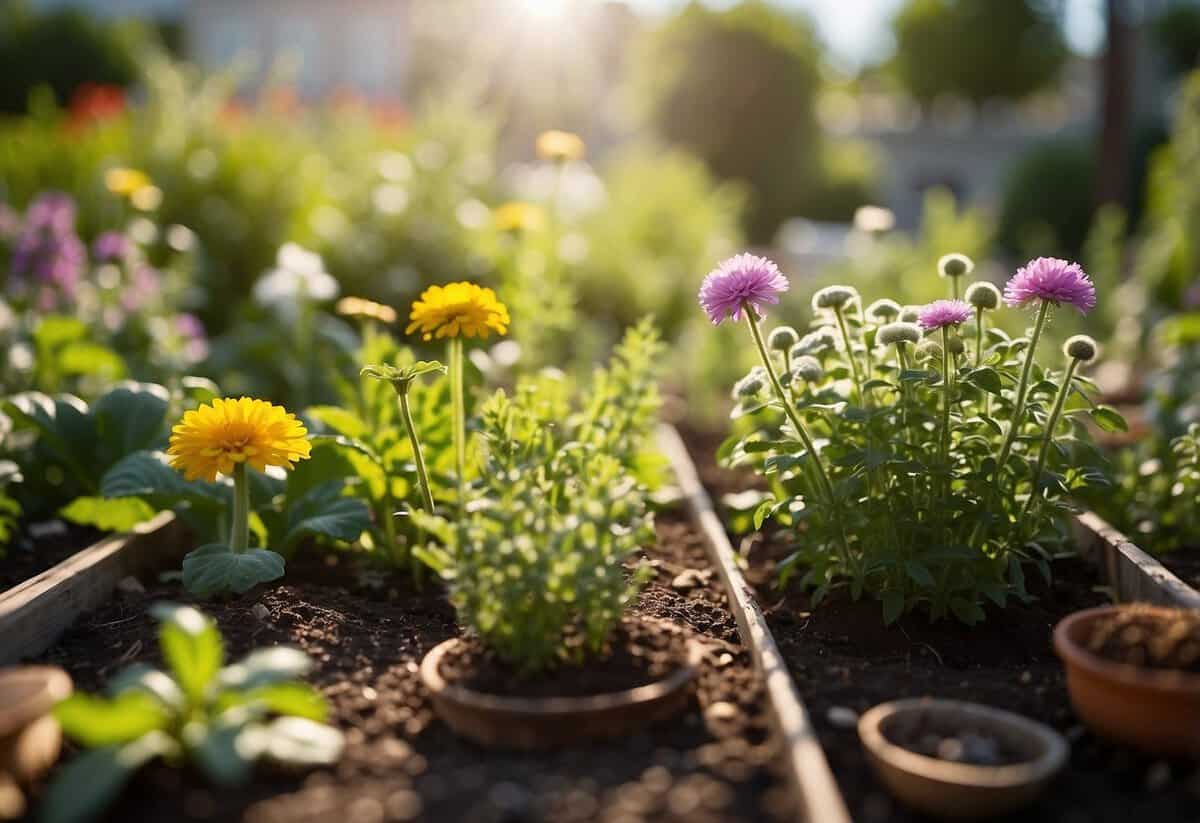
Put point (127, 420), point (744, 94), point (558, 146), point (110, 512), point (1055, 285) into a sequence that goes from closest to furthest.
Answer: point (1055, 285), point (110, 512), point (127, 420), point (558, 146), point (744, 94)

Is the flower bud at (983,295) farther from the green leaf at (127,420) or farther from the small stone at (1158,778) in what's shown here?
the green leaf at (127,420)

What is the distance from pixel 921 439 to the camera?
Answer: 265 cm

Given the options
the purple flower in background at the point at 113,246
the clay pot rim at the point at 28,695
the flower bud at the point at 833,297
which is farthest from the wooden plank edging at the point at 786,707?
the purple flower in background at the point at 113,246

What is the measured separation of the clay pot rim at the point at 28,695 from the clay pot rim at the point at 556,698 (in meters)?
0.63

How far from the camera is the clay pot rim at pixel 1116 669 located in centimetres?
191

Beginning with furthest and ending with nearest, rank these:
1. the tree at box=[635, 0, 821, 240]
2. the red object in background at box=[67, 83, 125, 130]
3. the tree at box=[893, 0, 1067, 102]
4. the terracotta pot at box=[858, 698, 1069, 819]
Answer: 1. the tree at box=[893, 0, 1067, 102]
2. the tree at box=[635, 0, 821, 240]
3. the red object in background at box=[67, 83, 125, 130]
4. the terracotta pot at box=[858, 698, 1069, 819]

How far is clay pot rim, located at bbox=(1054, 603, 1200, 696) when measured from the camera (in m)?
1.91

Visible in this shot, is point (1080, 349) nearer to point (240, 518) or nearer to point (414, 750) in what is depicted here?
point (414, 750)

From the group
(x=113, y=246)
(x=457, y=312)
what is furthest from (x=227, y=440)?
(x=113, y=246)

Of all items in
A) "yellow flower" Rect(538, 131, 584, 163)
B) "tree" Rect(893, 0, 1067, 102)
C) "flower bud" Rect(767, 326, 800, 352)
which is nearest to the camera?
"flower bud" Rect(767, 326, 800, 352)

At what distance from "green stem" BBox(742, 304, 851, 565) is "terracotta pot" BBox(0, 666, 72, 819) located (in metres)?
1.43

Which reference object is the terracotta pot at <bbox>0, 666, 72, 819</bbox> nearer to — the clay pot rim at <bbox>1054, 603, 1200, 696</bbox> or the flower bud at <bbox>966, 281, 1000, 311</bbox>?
the clay pot rim at <bbox>1054, 603, 1200, 696</bbox>

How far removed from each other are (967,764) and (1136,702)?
291 mm

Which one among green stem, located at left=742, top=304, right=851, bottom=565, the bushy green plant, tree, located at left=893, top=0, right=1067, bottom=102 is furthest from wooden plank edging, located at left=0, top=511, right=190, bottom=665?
tree, located at left=893, top=0, right=1067, bottom=102
